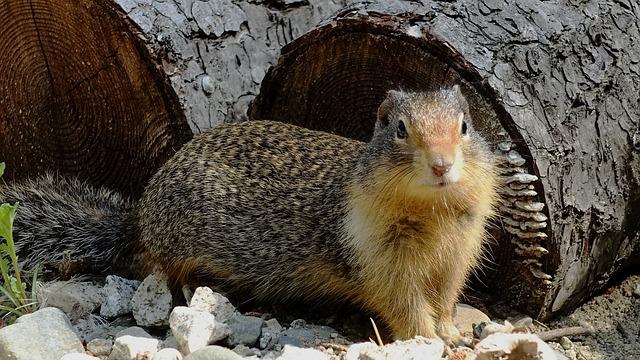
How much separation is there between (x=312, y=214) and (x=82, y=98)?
5.53 feet

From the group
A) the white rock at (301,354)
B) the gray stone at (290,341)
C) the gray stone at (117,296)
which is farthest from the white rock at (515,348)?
the gray stone at (117,296)

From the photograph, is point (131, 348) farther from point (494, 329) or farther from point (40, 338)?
point (494, 329)

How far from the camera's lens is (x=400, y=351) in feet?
12.7

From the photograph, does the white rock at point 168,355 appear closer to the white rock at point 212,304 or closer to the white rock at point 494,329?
the white rock at point 212,304

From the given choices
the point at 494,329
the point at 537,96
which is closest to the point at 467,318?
the point at 494,329

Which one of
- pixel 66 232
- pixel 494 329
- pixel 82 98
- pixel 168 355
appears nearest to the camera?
pixel 168 355

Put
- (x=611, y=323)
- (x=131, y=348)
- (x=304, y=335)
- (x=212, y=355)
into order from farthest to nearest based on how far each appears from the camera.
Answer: (x=611, y=323)
(x=304, y=335)
(x=131, y=348)
(x=212, y=355)

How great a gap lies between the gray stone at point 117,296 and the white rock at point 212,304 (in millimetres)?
599

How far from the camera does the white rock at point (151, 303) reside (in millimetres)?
4707

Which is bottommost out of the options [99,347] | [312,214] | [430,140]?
[99,347]

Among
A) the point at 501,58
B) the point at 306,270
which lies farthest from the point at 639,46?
the point at 306,270

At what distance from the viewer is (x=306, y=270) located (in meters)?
4.93

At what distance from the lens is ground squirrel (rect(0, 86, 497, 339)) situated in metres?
4.24

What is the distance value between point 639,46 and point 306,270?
2119 millimetres
